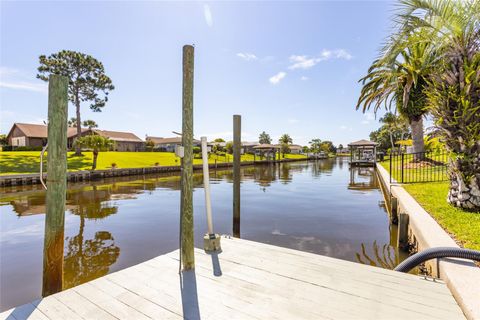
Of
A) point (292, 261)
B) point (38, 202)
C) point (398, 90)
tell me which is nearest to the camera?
point (292, 261)

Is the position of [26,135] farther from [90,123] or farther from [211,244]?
[211,244]

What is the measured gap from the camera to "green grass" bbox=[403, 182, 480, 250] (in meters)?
4.58

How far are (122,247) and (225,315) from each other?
5378 mm

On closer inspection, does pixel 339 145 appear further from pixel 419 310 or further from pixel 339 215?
pixel 419 310

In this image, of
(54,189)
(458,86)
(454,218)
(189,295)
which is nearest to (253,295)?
(189,295)

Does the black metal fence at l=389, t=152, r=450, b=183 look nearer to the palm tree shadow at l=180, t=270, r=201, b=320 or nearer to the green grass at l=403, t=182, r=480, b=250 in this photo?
the green grass at l=403, t=182, r=480, b=250

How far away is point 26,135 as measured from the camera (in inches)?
1677

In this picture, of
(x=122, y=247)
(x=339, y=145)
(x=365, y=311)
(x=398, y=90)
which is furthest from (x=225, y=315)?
(x=339, y=145)

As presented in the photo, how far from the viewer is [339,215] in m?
9.84

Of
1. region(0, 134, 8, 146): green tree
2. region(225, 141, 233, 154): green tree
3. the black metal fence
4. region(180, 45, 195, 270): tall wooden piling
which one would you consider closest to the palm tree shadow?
region(180, 45, 195, 270): tall wooden piling

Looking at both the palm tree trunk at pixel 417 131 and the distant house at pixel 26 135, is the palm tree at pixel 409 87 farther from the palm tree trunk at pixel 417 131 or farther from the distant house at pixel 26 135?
the distant house at pixel 26 135

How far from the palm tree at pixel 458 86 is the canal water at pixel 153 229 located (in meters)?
2.43

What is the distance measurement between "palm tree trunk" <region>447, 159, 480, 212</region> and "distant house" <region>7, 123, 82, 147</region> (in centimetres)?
5233

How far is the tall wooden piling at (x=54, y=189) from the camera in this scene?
321 cm
